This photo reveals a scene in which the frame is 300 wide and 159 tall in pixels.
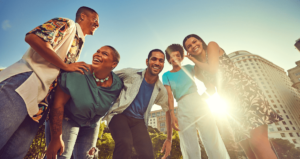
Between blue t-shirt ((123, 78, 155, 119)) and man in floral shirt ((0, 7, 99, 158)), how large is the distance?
4.24 ft

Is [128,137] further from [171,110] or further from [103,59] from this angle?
[103,59]

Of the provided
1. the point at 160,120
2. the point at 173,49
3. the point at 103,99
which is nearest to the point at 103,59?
the point at 103,99

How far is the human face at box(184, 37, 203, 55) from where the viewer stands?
10.1ft

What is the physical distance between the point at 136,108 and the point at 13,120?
1798 millimetres

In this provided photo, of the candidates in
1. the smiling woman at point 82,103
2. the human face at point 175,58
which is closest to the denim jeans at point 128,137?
the smiling woman at point 82,103

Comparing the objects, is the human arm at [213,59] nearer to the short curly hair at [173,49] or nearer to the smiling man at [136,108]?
the smiling man at [136,108]

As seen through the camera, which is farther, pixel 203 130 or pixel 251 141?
pixel 203 130

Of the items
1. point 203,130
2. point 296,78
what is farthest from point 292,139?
point 203,130

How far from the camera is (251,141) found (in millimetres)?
2070

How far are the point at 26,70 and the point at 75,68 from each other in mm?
594

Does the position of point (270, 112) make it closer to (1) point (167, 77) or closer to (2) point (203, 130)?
(2) point (203, 130)

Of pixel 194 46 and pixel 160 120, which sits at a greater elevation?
pixel 194 46

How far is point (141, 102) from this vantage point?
2787 mm

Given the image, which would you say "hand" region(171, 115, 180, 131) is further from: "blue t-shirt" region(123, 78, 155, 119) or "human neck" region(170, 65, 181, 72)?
"human neck" region(170, 65, 181, 72)
